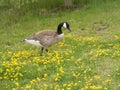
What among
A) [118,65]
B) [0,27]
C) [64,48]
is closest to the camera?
[118,65]

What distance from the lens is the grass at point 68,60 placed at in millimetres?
11359

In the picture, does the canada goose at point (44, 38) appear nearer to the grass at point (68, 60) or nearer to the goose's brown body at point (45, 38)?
the goose's brown body at point (45, 38)

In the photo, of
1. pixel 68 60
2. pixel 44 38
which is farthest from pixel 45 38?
pixel 68 60

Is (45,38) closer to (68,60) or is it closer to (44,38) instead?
(44,38)

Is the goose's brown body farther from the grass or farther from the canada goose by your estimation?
the grass

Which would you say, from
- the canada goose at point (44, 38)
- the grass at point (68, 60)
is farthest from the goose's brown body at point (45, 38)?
the grass at point (68, 60)

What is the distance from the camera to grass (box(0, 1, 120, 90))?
447 inches

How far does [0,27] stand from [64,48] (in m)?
8.37

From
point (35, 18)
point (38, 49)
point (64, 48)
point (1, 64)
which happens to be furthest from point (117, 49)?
point (35, 18)

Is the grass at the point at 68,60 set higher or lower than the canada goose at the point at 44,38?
lower

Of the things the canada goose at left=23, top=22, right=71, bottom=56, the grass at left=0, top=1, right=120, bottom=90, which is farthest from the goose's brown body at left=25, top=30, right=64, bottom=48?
the grass at left=0, top=1, right=120, bottom=90

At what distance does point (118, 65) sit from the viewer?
12.8 metres

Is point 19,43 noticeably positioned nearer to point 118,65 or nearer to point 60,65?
point 60,65

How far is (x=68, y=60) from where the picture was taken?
1363 centimetres
